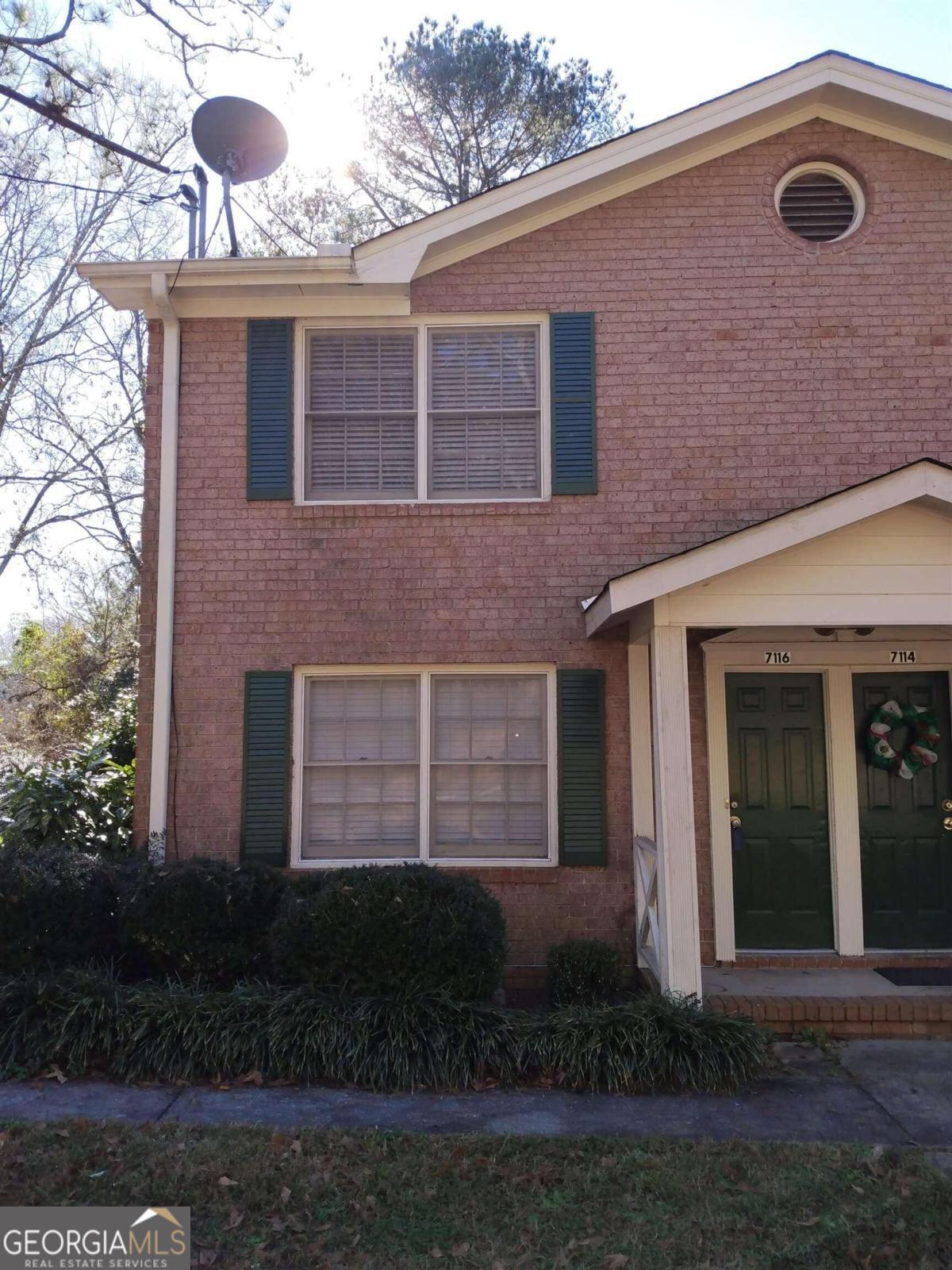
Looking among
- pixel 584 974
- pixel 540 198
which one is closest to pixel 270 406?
pixel 540 198

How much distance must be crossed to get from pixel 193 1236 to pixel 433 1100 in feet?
5.72

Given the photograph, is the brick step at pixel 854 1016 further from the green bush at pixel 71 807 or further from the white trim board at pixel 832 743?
the green bush at pixel 71 807

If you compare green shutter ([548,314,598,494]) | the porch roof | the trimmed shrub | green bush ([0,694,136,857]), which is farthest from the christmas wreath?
green bush ([0,694,136,857])

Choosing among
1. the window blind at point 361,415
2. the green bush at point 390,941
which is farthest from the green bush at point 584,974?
the window blind at point 361,415

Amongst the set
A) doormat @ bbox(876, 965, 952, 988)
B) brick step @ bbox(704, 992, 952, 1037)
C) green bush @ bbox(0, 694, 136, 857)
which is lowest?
brick step @ bbox(704, 992, 952, 1037)

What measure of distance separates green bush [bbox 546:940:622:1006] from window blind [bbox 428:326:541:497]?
137 inches

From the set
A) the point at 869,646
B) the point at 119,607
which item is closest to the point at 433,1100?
the point at 869,646

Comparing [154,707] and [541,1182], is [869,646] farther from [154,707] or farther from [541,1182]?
[154,707]

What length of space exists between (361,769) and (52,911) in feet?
7.82

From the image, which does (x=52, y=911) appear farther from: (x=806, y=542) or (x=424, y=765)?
(x=806, y=542)

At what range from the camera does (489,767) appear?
7918mm

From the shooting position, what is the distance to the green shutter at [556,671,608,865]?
7.64 meters

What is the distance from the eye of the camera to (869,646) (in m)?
7.93

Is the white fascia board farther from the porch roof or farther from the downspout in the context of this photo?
the porch roof
